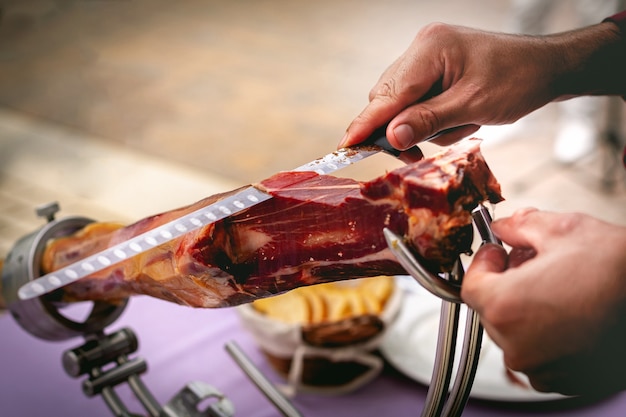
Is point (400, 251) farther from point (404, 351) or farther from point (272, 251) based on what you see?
point (404, 351)

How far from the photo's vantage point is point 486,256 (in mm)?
710

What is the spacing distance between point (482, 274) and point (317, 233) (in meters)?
0.23

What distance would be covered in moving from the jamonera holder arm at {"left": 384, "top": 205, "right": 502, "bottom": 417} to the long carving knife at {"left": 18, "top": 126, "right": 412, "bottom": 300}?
0.19 m

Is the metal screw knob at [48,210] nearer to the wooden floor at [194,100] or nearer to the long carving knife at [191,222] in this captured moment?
the long carving knife at [191,222]

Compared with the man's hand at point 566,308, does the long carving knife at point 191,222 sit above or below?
above

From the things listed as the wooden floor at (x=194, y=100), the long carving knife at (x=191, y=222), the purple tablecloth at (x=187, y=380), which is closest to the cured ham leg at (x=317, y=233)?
the long carving knife at (x=191, y=222)

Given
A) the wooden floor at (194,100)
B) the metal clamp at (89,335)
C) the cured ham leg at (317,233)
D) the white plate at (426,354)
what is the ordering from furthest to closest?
the wooden floor at (194,100), the white plate at (426,354), the metal clamp at (89,335), the cured ham leg at (317,233)

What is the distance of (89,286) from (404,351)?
587 mm

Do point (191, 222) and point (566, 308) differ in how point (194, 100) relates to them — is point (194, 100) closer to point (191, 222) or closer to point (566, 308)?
point (191, 222)

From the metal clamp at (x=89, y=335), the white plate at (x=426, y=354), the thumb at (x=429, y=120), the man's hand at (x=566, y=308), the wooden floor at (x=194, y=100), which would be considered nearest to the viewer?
the man's hand at (x=566, y=308)

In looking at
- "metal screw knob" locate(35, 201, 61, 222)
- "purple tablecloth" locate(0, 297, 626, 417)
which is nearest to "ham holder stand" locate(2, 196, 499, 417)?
"metal screw knob" locate(35, 201, 61, 222)

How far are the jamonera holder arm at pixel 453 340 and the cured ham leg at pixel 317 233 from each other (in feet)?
0.09

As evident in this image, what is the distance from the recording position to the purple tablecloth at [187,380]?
4.24ft

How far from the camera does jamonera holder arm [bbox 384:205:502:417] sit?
71 cm
